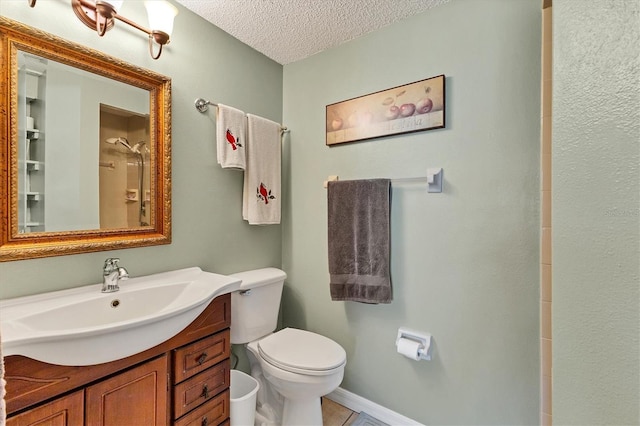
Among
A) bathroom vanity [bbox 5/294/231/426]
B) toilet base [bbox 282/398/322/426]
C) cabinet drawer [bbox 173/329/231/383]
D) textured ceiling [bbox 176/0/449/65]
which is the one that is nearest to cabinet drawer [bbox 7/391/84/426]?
bathroom vanity [bbox 5/294/231/426]

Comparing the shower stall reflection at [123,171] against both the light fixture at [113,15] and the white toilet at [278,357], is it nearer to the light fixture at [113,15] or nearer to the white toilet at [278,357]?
the light fixture at [113,15]

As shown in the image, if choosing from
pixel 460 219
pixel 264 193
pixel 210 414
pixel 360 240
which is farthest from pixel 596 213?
pixel 264 193

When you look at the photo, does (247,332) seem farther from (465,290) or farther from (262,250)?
(465,290)

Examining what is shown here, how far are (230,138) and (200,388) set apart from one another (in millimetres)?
1235

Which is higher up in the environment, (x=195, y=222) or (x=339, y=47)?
(x=339, y=47)

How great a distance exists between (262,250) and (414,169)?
1.11m

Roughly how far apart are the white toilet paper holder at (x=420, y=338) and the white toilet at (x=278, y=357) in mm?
350

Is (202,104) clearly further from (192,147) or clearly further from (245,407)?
(245,407)

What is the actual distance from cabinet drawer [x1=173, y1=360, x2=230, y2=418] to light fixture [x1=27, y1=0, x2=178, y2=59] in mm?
1403

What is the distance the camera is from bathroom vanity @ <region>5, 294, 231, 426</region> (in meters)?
0.77

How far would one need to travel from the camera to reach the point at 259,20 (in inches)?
62.7

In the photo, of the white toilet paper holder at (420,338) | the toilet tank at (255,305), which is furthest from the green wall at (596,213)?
the toilet tank at (255,305)

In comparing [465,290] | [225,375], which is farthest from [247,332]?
[465,290]

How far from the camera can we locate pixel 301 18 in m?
1.57
